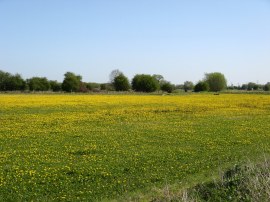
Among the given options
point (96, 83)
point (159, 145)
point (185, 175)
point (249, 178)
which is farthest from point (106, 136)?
point (96, 83)

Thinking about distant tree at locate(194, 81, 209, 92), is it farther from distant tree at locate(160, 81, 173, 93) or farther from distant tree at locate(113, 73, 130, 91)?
distant tree at locate(113, 73, 130, 91)

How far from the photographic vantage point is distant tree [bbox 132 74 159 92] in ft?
422

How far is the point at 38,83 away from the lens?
130 m

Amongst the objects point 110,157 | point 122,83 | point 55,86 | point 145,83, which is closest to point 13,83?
point 55,86

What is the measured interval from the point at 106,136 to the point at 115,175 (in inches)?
354

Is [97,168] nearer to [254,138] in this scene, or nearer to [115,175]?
[115,175]

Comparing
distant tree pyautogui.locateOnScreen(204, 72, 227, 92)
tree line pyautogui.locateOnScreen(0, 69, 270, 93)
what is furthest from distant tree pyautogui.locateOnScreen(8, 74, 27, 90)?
distant tree pyautogui.locateOnScreen(204, 72, 227, 92)

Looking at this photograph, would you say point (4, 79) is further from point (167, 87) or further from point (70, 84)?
point (167, 87)

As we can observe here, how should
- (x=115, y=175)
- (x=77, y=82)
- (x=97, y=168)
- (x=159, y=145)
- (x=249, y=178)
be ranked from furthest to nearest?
(x=77, y=82) < (x=159, y=145) < (x=97, y=168) < (x=115, y=175) < (x=249, y=178)

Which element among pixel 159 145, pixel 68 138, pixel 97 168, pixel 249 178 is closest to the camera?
pixel 249 178

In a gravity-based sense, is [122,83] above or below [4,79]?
below

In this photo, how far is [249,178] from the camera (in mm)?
8945

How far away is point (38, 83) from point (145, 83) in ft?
134

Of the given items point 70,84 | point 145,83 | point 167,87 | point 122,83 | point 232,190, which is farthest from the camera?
point 167,87
